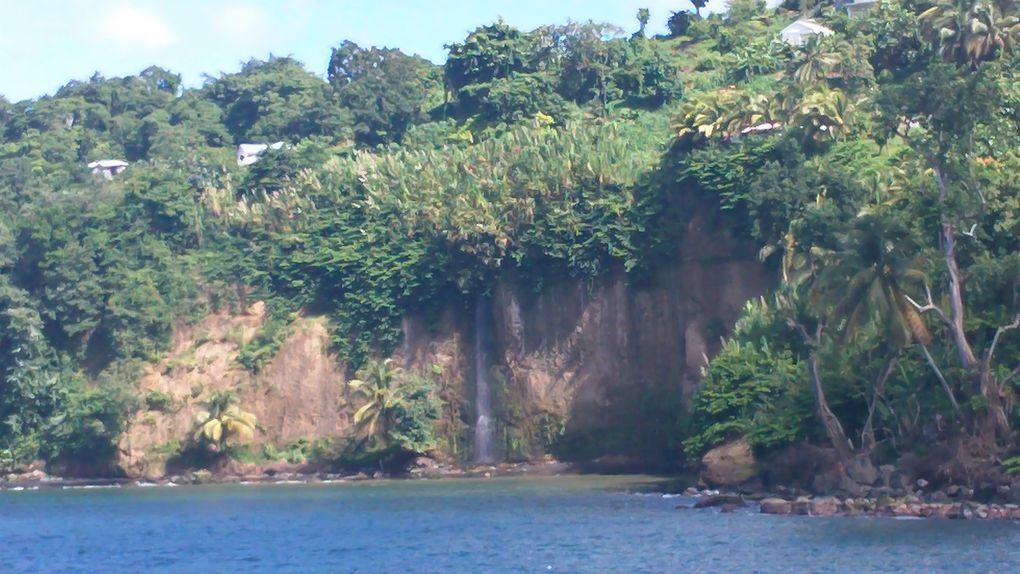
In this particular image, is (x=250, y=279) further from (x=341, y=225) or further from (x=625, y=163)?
→ (x=625, y=163)

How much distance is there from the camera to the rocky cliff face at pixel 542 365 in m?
60.3

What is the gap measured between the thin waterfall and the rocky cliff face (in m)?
0.26

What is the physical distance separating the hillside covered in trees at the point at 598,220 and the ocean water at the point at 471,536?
6.09 meters

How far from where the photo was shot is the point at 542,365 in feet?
209

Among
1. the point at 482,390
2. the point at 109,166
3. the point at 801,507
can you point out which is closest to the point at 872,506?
the point at 801,507

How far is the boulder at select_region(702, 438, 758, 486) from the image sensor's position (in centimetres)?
5056

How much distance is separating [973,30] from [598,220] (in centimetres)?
1707

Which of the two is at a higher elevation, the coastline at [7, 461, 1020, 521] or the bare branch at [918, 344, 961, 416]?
the bare branch at [918, 344, 961, 416]

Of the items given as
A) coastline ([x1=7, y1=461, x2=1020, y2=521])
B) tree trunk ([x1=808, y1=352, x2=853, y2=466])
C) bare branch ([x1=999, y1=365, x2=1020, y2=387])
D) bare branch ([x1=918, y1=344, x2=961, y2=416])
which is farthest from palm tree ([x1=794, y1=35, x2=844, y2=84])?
bare branch ([x1=999, y1=365, x2=1020, y2=387])

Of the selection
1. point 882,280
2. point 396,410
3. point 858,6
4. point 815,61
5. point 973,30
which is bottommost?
point 396,410

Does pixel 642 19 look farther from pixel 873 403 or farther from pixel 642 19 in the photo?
pixel 873 403

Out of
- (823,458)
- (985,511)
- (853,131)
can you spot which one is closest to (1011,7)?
(853,131)

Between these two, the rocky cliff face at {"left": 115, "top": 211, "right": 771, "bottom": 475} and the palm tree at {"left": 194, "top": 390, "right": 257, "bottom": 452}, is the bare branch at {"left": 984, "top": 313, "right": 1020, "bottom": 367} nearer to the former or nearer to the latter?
the rocky cliff face at {"left": 115, "top": 211, "right": 771, "bottom": 475}

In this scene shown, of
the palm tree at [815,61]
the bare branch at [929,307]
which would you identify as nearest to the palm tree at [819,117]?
the palm tree at [815,61]
